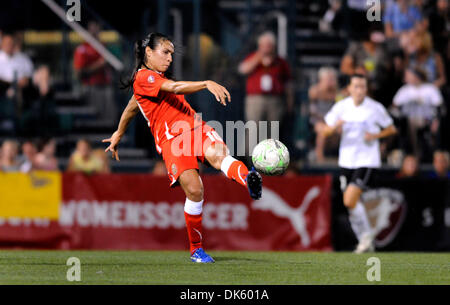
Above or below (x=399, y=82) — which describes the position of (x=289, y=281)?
below

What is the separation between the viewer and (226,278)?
7.81 metres

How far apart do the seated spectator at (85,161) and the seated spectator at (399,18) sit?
629 centimetres

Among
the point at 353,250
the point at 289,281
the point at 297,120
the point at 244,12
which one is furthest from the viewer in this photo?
the point at 244,12

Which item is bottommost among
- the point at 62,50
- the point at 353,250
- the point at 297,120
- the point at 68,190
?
the point at 353,250

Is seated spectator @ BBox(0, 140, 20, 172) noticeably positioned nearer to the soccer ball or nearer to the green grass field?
the green grass field

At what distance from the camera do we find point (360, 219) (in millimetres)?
12742

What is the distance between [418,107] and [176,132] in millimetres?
7799

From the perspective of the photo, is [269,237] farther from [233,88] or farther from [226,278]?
[226,278]

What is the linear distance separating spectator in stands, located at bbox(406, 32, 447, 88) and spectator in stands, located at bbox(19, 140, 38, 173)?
7021 mm

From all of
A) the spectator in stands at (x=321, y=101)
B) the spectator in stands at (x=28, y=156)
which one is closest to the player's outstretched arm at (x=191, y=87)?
the spectator in stands at (x=28, y=156)

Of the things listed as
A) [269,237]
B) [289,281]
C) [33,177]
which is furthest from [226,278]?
[33,177]

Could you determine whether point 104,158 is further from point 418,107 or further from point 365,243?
point 418,107

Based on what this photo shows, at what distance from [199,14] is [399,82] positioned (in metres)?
3.92

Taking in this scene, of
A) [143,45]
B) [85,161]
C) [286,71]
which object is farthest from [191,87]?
[286,71]
